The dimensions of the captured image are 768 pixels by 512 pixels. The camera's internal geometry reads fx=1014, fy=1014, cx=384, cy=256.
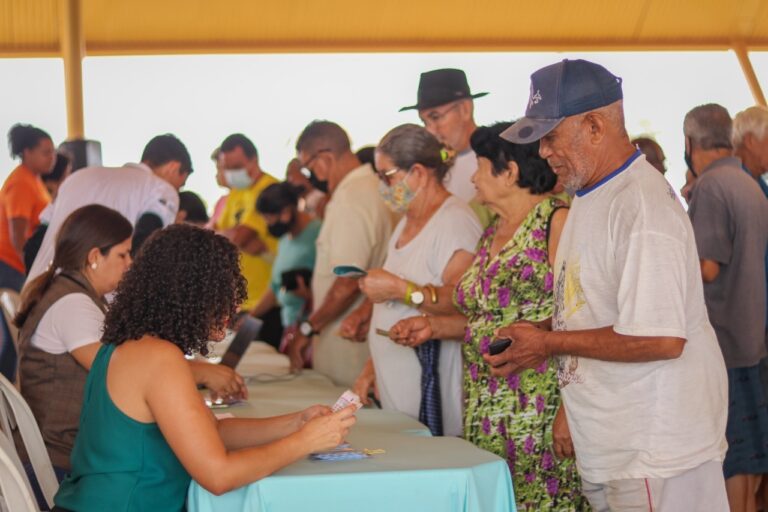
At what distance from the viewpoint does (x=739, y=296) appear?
3514mm

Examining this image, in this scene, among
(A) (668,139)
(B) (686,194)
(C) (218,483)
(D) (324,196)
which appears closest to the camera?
(C) (218,483)

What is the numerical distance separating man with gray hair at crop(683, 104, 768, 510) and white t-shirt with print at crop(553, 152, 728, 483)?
155 cm

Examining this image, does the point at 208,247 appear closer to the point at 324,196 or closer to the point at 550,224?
the point at 550,224

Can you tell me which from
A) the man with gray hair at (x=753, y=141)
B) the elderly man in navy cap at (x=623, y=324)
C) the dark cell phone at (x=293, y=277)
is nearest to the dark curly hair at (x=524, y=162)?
the elderly man in navy cap at (x=623, y=324)

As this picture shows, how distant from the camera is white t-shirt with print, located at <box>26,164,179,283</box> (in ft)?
13.4

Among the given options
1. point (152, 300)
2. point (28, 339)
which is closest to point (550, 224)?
point (152, 300)

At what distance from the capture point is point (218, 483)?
1.94 metres

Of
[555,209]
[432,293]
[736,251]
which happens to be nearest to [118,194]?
[432,293]

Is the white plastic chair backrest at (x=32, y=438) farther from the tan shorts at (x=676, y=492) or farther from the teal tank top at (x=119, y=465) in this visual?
the tan shorts at (x=676, y=492)

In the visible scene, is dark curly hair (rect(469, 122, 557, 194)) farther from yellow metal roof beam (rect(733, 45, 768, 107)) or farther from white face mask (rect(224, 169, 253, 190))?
yellow metal roof beam (rect(733, 45, 768, 107))

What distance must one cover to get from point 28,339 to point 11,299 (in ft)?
4.35

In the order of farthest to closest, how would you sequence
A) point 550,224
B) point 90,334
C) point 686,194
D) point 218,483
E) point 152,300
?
1. point 686,194
2. point 90,334
3. point 550,224
4. point 152,300
5. point 218,483

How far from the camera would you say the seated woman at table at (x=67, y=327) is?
284 cm

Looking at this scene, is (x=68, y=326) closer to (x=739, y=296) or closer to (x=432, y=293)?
(x=432, y=293)
